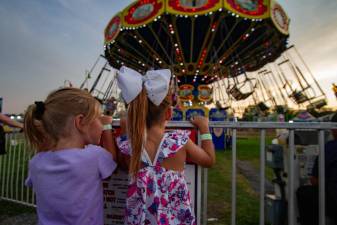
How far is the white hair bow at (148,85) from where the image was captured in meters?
1.48

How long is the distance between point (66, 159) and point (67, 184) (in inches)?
5.5

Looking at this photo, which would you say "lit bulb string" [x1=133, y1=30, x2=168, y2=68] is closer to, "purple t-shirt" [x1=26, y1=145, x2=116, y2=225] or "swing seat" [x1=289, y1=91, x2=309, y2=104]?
"swing seat" [x1=289, y1=91, x2=309, y2=104]

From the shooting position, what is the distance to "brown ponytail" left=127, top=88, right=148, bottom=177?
1506mm

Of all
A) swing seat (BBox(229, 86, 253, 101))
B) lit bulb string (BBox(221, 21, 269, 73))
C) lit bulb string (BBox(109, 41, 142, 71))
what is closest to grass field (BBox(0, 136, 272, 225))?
lit bulb string (BBox(221, 21, 269, 73))

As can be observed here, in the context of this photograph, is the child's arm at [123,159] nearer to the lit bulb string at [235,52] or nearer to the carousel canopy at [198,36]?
the carousel canopy at [198,36]

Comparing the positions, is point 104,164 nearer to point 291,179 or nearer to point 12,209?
point 291,179

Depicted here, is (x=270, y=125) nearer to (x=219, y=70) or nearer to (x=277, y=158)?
(x=277, y=158)

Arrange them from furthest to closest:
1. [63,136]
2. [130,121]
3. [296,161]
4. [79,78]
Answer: [79,78] < [296,161] < [130,121] < [63,136]

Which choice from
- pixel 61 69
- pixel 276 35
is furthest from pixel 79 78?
pixel 276 35

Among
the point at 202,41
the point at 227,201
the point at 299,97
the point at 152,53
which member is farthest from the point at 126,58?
the point at 227,201

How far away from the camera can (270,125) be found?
192cm

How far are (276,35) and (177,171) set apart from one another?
15308 millimetres

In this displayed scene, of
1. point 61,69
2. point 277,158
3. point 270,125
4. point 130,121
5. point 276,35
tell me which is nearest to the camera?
point 130,121

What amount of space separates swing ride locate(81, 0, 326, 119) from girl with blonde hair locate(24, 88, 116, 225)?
8116 mm
